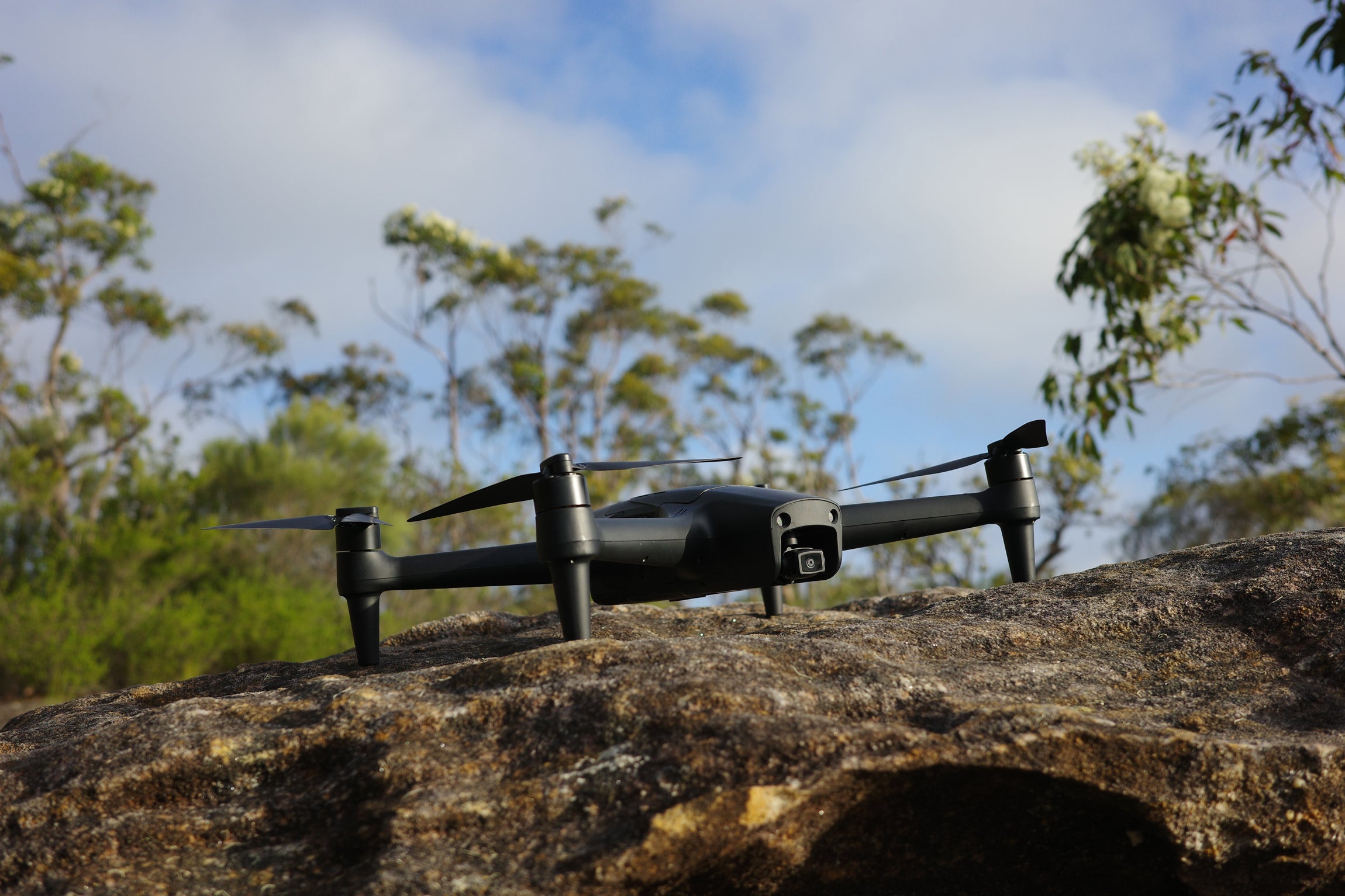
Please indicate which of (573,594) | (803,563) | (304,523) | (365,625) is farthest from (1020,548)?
(304,523)

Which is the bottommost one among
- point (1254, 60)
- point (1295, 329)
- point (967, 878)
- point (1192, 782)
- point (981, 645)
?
point (967, 878)

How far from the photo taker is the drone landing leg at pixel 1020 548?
8.21 ft

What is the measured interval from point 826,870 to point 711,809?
296 millimetres

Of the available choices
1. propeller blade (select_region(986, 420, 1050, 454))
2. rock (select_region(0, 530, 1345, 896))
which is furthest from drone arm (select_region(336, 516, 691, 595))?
propeller blade (select_region(986, 420, 1050, 454))

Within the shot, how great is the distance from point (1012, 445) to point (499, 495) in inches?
49.0

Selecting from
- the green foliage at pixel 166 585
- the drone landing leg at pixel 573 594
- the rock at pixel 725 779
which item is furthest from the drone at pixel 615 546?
the green foliage at pixel 166 585

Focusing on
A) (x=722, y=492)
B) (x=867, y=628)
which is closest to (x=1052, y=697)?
(x=867, y=628)

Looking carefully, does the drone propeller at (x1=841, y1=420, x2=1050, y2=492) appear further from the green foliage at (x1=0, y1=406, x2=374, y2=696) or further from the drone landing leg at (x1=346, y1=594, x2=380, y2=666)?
the green foliage at (x1=0, y1=406, x2=374, y2=696)

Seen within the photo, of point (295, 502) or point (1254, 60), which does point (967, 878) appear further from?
point (295, 502)

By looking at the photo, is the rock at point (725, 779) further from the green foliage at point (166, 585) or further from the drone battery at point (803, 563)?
the green foliage at point (166, 585)

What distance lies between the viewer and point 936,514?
7.69 ft

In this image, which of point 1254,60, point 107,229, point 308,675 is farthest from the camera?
point 107,229

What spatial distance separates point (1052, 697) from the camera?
59.1 inches

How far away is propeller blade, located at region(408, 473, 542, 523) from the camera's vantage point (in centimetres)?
184
